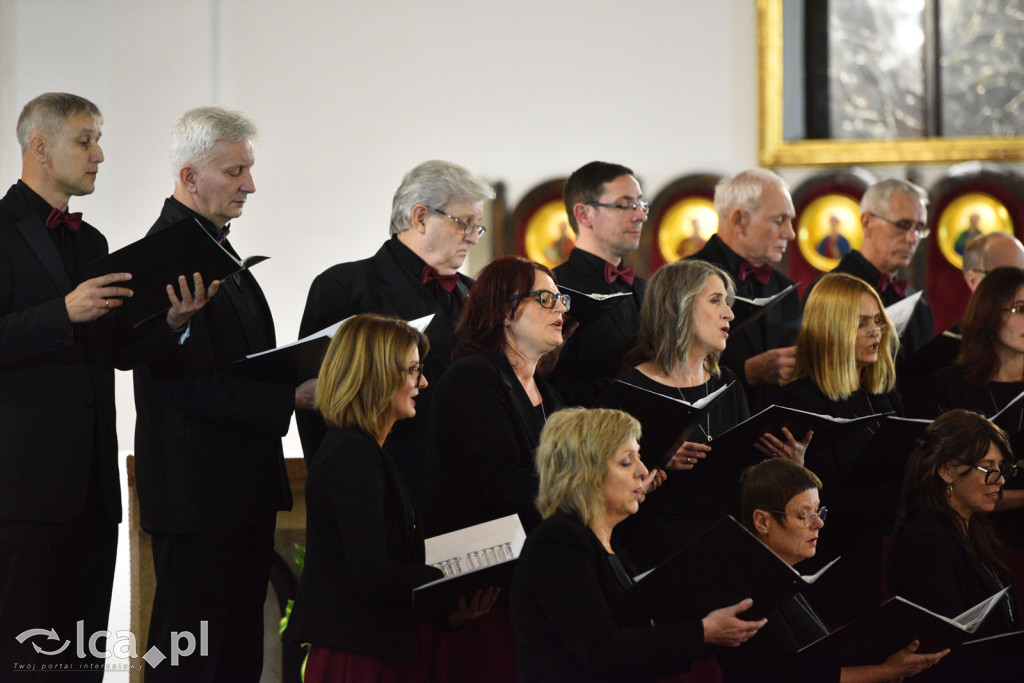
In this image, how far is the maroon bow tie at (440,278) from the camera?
3.76 m

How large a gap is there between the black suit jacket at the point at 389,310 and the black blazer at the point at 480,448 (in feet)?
1.30

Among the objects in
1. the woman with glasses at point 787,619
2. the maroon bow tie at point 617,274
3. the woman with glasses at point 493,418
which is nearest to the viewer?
the woman with glasses at point 787,619

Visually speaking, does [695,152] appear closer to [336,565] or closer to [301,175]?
[301,175]

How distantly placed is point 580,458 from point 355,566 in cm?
53

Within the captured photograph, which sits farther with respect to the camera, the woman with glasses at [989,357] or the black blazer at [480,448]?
the woman with glasses at [989,357]

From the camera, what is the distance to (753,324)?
4.47 meters

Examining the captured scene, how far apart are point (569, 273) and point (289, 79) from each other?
3.64 m

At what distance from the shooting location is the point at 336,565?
8.93 ft

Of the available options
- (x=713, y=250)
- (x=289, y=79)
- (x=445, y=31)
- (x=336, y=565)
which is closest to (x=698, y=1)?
(x=445, y=31)

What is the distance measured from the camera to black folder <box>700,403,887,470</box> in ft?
10.3

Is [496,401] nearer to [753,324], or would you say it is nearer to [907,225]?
[753,324]

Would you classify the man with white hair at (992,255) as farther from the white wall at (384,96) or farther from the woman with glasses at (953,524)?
the white wall at (384,96)

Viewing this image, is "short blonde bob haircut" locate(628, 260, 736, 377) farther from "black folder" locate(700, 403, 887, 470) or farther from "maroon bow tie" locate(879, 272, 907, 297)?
"maroon bow tie" locate(879, 272, 907, 297)

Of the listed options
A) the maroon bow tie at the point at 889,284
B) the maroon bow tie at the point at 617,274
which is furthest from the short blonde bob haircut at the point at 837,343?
the maroon bow tie at the point at 889,284
